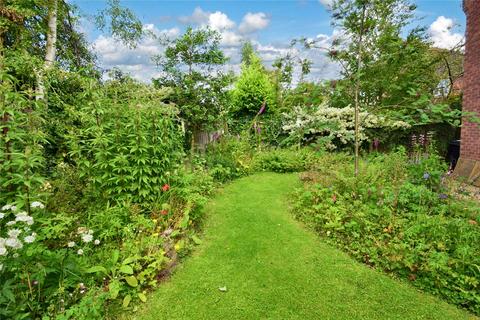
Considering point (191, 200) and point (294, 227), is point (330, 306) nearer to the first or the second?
point (294, 227)

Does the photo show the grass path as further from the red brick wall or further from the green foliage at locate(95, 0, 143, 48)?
the green foliage at locate(95, 0, 143, 48)

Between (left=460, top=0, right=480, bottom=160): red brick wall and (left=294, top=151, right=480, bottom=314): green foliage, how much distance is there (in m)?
2.52

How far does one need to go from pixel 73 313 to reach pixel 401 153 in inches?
233

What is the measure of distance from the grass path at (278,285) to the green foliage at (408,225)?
165 millimetres

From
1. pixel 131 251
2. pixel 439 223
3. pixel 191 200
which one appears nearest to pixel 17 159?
pixel 131 251

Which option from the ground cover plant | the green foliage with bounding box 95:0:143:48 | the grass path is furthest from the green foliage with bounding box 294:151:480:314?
the green foliage with bounding box 95:0:143:48

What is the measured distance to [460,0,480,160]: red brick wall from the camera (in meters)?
5.56

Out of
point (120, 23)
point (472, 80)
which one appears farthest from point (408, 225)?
point (120, 23)

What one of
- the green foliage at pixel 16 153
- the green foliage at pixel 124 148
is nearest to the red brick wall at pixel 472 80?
the green foliage at pixel 124 148

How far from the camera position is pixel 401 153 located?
5316mm

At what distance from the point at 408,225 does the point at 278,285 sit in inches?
67.8

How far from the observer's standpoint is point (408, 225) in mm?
2951

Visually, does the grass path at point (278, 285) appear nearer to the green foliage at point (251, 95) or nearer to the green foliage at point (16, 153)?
the green foliage at point (16, 153)

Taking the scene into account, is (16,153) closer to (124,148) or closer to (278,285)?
(124,148)
